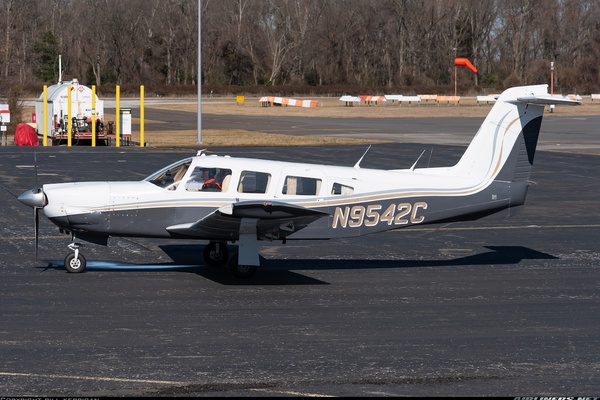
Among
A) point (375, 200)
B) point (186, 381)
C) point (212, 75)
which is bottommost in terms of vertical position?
point (186, 381)

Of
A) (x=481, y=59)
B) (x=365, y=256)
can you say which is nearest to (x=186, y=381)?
(x=365, y=256)

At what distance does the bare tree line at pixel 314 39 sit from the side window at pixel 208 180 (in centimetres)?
11167

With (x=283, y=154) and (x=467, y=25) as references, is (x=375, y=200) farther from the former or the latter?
(x=467, y=25)

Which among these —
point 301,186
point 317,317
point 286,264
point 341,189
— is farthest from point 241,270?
point 317,317

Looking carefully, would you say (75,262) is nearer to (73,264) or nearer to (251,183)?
(73,264)

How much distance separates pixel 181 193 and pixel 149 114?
60.9 meters

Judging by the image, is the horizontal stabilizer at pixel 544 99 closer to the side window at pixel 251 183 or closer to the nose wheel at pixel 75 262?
the side window at pixel 251 183

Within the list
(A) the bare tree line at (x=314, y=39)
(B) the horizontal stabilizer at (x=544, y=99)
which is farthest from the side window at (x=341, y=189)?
(A) the bare tree line at (x=314, y=39)

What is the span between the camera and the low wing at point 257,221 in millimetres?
13164

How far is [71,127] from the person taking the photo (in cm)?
4288

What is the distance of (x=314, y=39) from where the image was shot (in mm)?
131625

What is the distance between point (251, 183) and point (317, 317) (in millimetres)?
3207

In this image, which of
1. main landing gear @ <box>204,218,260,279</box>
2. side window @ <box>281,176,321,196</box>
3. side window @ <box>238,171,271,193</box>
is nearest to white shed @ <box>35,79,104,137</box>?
side window @ <box>238,171,271,193</box>

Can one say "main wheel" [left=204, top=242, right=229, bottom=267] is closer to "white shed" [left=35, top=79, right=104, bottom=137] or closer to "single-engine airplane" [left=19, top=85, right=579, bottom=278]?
"single-engine airplane" [left=19, top=85, right=579, bottom=278]
